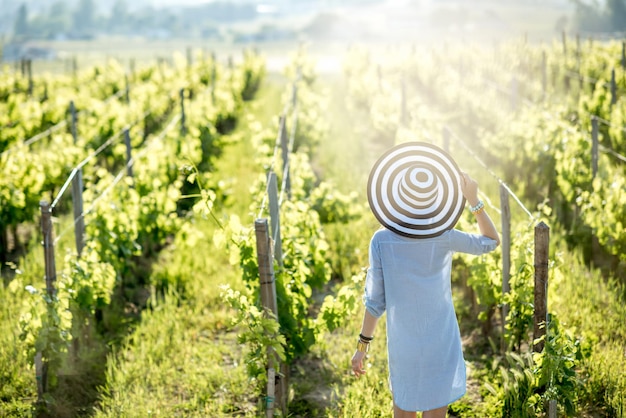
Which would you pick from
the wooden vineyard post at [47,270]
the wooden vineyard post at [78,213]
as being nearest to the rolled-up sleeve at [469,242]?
the wooden vineyard post at [47,270]

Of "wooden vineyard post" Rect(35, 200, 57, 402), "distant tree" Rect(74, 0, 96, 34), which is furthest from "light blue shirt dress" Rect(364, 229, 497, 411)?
"distant tree" Rect(74, 0, 96, 34)

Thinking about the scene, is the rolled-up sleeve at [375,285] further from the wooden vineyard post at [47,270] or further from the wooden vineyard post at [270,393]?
the wooden vineyard post at [47,270]

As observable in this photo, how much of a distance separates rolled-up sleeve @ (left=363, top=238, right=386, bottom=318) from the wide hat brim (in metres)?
0.15

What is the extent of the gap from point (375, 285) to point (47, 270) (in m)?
2.73

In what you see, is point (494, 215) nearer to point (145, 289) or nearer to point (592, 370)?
point (592, 370)

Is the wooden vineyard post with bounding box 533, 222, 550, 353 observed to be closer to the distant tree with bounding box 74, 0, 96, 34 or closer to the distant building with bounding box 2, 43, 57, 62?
the distant building with bounding box 2, 43, 57, 62

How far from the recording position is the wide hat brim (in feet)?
9.36

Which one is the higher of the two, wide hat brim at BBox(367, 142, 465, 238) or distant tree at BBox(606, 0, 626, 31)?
distant tree at BBox(606, 0, 626, 31)

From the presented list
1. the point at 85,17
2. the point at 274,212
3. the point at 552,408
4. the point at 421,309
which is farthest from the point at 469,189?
the point at 85,17

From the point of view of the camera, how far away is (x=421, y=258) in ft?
9.54

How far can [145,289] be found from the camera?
6832 mm

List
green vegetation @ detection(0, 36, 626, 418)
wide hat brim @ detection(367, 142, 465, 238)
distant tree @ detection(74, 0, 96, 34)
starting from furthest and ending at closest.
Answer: distant tree @ detection(74, 0, 96, 34) < green vegetation @ detection(0, 36, 626, 418) < wide hat brim @ detection(367, 142, 465, 238)

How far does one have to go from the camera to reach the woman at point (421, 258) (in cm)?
287

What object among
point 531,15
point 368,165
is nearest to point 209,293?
point 368,165
